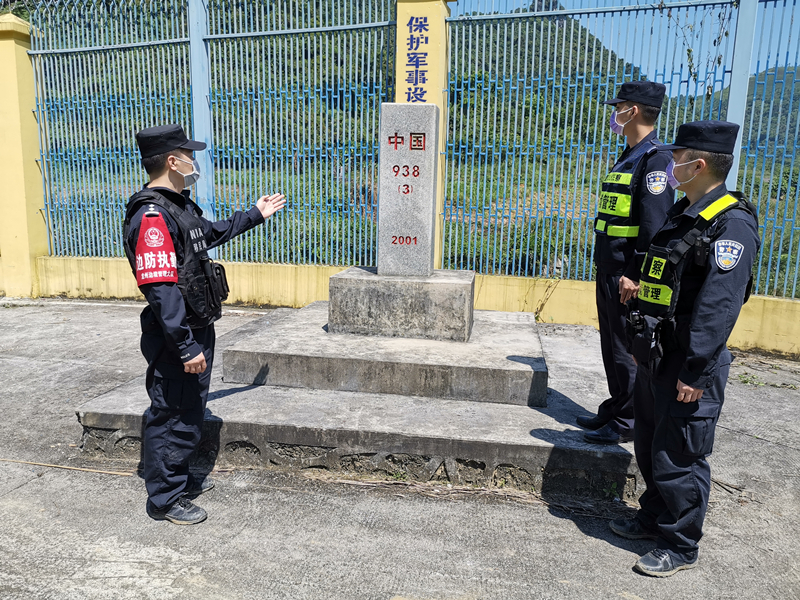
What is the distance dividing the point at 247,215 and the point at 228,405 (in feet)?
4.13

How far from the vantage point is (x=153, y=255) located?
277cm

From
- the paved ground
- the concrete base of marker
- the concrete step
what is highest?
the concrete base of marker

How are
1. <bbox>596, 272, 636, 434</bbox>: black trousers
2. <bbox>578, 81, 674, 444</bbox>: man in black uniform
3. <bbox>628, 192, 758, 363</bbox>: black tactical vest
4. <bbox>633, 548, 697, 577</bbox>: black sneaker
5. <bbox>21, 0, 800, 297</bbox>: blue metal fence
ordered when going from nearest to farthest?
<bbox>628, 192, 758, 363</bbox>: black tactical vest < <bbox>633, 548, 697, 577</bbox>: black sneaker < <bbox>578, 81, 674, 444</bbox>: man in black uniform < <bbox>596, 272, 636, 434</bbox>: black trousers < <bbox>21, 0, 800, 297</bbox>: blue metal fence

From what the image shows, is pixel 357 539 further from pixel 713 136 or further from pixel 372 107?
pixel 372 107

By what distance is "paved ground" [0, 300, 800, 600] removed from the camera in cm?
257

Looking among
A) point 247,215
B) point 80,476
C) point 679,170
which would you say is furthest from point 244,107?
point 679,170

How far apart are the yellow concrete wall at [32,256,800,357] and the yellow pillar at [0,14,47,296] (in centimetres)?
28

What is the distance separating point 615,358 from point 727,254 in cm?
115

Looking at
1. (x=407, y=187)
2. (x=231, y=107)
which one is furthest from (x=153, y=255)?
(x=231, y=107)

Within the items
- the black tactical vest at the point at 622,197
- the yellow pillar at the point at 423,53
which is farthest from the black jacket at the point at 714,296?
the yellow pillar at the point at 423,53

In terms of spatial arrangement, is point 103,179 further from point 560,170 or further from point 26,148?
point 560,170

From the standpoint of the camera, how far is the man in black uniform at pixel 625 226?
10.4 ft

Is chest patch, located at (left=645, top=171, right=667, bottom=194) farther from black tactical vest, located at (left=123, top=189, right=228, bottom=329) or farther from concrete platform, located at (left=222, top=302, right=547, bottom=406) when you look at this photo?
black tactical vest, located at (left=123, top=189, right=228, bottom=329)

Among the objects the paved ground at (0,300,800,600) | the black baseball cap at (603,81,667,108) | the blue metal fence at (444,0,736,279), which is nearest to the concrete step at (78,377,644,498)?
the paved ground at (0,300,800,600)
